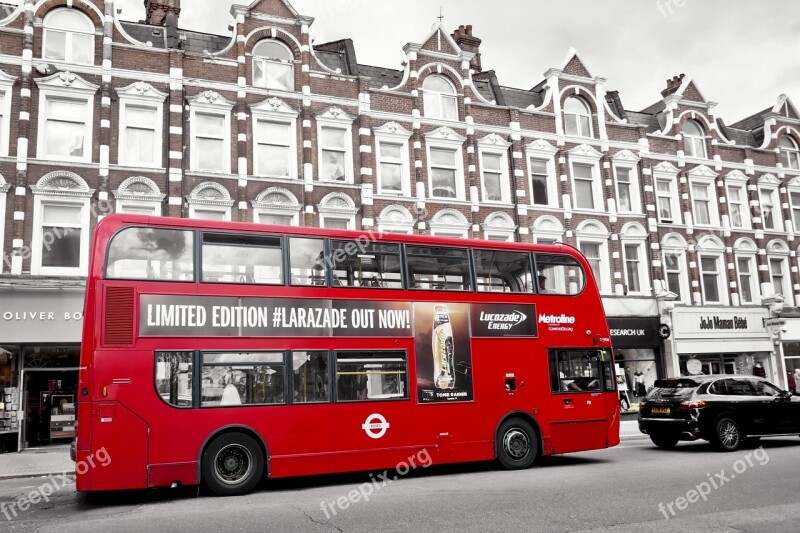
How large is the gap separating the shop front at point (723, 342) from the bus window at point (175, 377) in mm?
21617

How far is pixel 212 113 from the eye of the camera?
21.1 m

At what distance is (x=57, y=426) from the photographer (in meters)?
18.5

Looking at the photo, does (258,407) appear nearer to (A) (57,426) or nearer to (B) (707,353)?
(A) (57,426)

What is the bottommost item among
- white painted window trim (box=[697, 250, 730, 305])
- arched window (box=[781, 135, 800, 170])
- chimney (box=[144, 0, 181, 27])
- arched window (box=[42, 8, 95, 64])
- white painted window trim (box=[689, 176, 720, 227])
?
white painted window trim (box=[697, 250, 730, 305])

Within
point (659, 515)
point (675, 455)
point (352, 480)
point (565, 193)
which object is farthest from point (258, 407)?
point (565, 193)

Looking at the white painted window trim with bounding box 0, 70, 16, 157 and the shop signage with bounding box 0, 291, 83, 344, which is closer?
the shop signage with bounding box 0, 291, 83, 344

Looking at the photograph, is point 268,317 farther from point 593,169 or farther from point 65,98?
point 593,169

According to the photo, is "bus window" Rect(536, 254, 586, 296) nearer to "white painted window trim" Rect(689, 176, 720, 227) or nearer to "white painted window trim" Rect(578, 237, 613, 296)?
"white painted window trim" Rect(578, 237, 613, 296)

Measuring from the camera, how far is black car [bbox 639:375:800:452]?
14594 millimetres

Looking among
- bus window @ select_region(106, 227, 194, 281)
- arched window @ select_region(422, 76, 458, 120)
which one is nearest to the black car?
bus window @ select_region(106, 227, 194, 281)

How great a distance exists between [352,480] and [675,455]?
7.10m

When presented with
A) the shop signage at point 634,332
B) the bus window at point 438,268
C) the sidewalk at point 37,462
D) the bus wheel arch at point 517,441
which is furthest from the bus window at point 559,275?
the shop signage at point 634,332

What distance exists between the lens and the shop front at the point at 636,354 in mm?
25719

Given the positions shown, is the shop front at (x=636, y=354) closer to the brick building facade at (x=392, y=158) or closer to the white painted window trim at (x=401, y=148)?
the brick building facade at (x=392, y=158)
